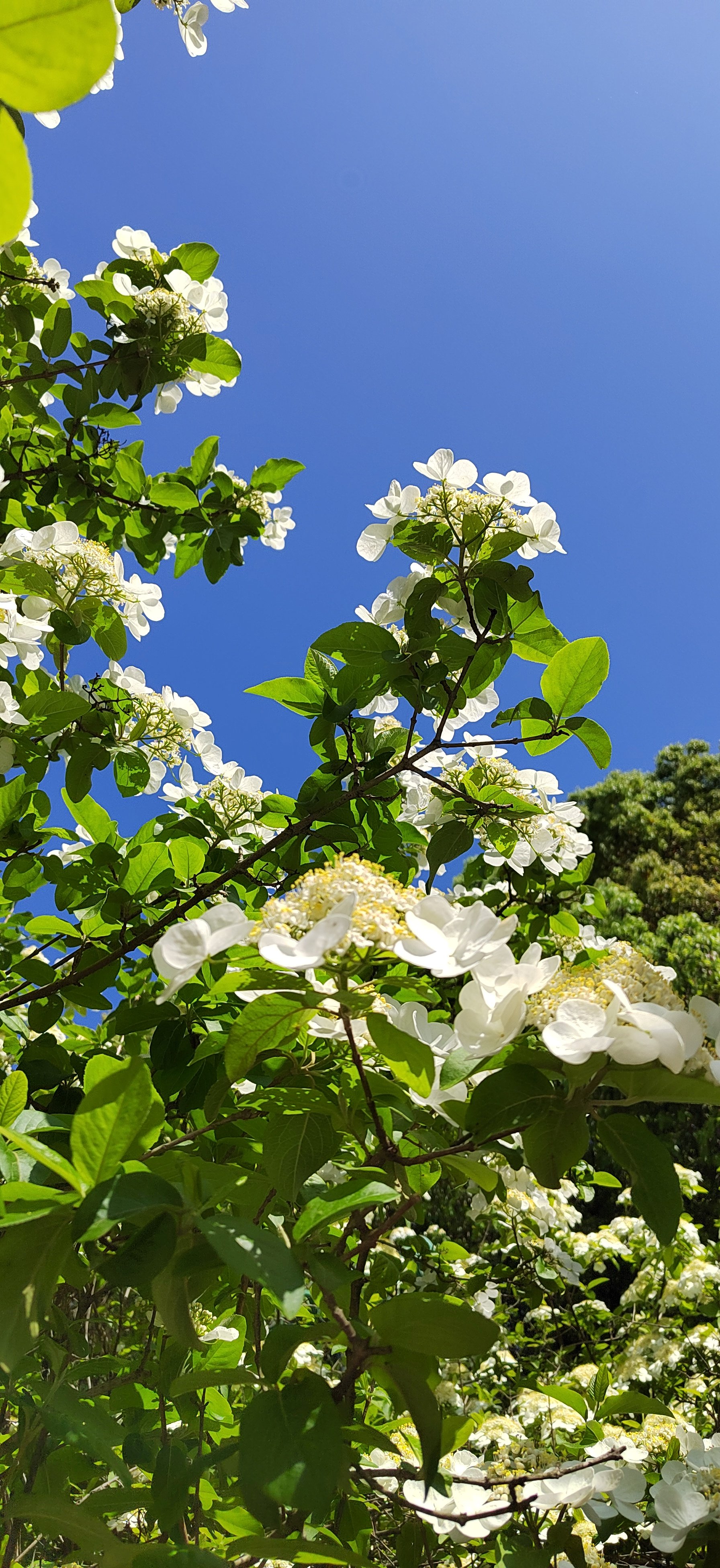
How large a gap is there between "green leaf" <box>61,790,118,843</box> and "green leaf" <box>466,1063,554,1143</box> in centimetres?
107

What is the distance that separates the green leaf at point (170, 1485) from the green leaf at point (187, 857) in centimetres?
84

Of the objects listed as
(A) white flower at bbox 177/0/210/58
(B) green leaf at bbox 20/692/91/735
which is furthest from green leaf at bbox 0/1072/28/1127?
(A) white flower at bbox 177/0/210/58

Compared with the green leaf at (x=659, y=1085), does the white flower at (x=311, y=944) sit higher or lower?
higher

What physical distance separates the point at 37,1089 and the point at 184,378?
1.49 m

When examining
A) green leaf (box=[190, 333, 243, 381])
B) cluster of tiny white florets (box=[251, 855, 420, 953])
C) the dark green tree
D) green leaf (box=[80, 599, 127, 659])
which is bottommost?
cluster of tiny white florets (box=[251, 855, 420, 953])

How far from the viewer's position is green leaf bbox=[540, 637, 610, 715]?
47.8 inches

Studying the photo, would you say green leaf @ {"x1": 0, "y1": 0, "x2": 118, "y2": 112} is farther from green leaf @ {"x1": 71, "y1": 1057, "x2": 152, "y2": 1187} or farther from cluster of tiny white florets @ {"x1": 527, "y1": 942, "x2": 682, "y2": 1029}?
cluster of tiny white florets @ {"x1": 527, "y1": 942, "x2": 682, "y2": 1029}

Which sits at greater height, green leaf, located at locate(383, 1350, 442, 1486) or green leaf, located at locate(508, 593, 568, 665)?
green leaf, located at locate(508, 593, 568, 665)

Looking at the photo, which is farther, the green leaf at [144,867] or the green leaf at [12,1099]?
the green leaf at [144,867]

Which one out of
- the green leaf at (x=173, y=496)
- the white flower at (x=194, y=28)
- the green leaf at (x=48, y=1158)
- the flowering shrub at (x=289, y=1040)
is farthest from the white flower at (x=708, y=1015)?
the white flower at (x=194, y=28)

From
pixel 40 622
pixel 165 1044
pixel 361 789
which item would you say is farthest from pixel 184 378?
pixel 165 1044

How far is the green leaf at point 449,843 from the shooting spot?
4.87 ft

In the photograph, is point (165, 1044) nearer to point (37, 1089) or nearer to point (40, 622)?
point (37, 1089)

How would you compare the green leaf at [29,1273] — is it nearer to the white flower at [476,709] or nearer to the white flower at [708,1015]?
the white flower at [708,1015]
